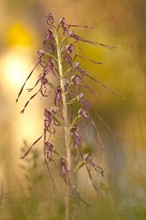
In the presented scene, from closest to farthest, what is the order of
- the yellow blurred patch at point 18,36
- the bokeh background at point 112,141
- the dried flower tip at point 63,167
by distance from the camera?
the dried flower tip at point 63,167
the bokeh background at point 112,141
the yellow blurred patch at point 18,36

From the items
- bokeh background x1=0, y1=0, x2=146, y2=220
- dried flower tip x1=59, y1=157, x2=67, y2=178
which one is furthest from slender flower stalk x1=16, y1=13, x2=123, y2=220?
bokeh background x1=0, y1=0, x2=146, y2=220

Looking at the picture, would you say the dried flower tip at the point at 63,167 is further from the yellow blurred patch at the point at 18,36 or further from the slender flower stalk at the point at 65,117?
the yellow blurred patch at the point at 18,36

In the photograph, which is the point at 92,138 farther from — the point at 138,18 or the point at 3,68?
the point at 3,68

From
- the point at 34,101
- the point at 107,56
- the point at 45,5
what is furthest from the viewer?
the point at 34,101

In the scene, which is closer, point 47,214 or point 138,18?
point 47,214

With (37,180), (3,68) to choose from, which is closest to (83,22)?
(37,180)

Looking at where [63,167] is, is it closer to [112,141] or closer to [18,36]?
[112,141]

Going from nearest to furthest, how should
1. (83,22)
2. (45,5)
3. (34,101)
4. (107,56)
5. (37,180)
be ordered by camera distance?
(37,180)
(107,56)
(83,22)
(45,5)
(34,101)

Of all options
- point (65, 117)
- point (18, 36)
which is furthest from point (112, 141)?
point (18, 36)

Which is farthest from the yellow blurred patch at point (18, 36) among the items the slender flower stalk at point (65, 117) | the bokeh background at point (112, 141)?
the slender flower stalk at point (65, 117)
